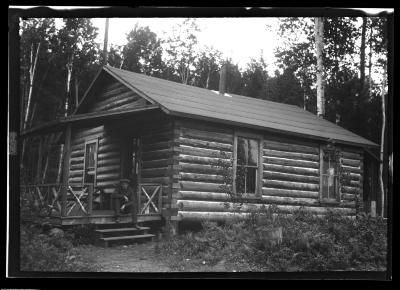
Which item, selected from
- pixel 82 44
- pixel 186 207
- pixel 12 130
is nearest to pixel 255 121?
pixel 186 207

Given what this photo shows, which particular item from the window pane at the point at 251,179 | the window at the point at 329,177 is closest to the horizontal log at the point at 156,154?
the window pane at the point at 251,179

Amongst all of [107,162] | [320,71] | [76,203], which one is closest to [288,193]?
[107,162]

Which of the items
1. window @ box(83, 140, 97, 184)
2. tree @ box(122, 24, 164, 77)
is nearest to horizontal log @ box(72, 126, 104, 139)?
window @ box(83, 140, 97, 184)

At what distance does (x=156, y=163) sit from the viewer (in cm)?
1359

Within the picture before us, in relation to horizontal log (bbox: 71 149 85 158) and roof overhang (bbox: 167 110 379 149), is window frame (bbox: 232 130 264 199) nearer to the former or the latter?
roof overhang (bbox: 167 110 379 149)

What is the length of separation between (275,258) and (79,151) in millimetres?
9797

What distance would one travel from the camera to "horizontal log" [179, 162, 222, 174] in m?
13.0

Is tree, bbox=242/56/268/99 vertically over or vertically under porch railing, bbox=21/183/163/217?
over

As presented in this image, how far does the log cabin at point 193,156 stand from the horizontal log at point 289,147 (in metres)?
0.03

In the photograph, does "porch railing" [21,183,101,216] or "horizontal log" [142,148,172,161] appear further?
"horizontal log" [142,148,172,161]

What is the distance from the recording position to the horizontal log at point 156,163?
13.2m

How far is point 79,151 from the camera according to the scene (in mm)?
17500
